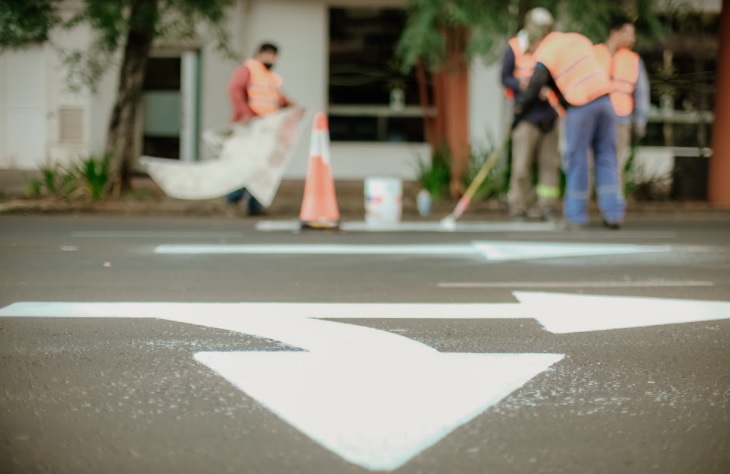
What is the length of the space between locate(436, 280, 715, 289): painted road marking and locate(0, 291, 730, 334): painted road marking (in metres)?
0.71

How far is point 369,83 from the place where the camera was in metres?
22.8

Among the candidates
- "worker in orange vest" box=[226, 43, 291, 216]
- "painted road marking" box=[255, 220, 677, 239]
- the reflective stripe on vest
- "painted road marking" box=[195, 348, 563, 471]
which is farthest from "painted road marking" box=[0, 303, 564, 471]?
"worker in orange vest" box=[226, 43, 291, 216]

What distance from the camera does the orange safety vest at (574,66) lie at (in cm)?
1145

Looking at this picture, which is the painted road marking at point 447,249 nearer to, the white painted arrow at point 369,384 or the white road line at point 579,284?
the white road line at point 579,284

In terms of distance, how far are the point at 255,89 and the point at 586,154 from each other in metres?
4.01

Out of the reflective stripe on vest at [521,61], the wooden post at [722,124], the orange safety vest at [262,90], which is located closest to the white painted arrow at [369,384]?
the reflective stripe on vest at [521,61]

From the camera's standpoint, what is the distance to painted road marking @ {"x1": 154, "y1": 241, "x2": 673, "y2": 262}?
9.51 m

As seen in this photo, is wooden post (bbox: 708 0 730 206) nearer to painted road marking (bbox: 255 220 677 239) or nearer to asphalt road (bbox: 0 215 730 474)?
painted road marking (bbox: 255 220 677 239)

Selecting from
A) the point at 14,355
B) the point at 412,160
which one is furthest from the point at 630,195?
the point at 14,355

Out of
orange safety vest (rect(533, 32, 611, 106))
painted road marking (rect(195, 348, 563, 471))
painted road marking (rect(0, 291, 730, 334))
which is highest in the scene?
orange safety vest (rect(533, 32, 611, 106))

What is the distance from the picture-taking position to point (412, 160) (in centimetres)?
2259

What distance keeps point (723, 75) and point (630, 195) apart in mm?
1996

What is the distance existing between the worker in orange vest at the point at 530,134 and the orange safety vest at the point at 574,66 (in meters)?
0.65

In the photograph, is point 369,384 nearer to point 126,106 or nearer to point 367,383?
point 367,383
